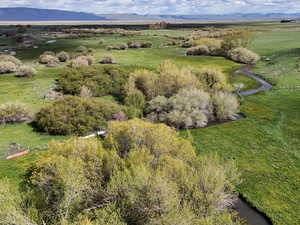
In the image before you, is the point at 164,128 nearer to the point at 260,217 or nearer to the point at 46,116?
the point at 260,217

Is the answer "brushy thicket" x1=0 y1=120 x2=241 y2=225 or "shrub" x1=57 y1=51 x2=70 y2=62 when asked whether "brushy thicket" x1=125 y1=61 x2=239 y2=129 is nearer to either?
"brushy thicket" x1=0 y1=120 x2=241 y2=225

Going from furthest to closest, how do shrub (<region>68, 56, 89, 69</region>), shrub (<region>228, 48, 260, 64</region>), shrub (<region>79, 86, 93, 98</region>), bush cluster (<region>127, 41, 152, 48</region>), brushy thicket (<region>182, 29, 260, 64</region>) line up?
bush cluster (<region>127, 41, 152, 48</region>)
brushy thicket (<region>182, 29, 260, 64</region>)
shrub (<region>228, 48, 260, 64</region>)
shrub (<region>68, 56, 89, 69</region>)
shrub (<region>79, 86, 93, 98</region>)

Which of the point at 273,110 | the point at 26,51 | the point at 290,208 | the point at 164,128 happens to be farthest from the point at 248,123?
the point at 26,51

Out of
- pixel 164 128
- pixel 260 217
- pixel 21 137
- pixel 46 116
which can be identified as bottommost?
pixel 260 217

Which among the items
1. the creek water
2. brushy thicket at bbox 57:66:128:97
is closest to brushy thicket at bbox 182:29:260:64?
brushy thicket at bbox 57:66:128:97

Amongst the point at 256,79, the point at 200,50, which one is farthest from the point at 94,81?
the point at 200,50

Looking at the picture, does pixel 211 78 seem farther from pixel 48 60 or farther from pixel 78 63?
pixel 48 60

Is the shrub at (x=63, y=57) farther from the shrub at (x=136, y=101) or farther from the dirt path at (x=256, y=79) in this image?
the dirt path at (x=256, y=79)

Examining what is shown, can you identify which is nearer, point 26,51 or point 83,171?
point 83,171
